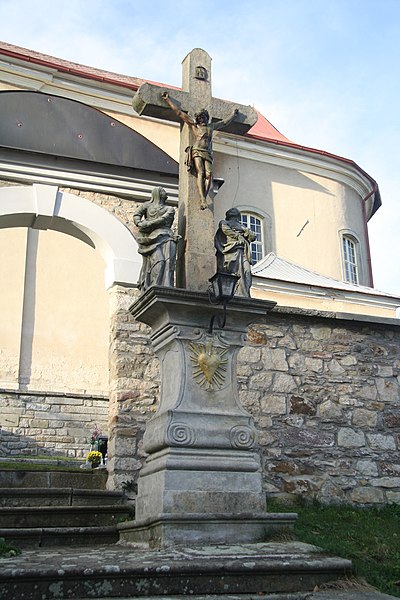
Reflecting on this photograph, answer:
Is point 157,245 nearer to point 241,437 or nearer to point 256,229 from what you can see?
point 241,437

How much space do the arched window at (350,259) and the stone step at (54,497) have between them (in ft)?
47.9

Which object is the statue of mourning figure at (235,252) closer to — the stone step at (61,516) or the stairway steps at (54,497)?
the stone step at (61,516)

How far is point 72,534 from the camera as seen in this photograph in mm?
5684

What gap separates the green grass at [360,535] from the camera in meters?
4.33

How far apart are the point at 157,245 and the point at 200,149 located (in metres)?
1.08

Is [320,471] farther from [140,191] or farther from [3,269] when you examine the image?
[3,269]

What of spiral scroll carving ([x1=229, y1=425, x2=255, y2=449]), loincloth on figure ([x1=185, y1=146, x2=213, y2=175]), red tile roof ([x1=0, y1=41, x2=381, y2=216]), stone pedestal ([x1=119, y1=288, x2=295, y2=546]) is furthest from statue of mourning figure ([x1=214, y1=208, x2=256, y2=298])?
red tile roof ([x1=0, y1=41, x2=381, y2=216])

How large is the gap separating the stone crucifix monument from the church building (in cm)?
148

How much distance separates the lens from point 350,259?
67.6 feet

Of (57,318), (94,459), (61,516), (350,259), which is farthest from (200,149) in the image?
(350,259)

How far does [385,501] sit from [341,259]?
511 inches

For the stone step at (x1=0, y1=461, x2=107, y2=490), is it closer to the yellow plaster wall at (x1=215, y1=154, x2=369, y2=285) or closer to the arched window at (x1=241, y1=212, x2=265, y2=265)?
the yellow plaster wall at (x1=215, y1=154, x2=369, y2=285)

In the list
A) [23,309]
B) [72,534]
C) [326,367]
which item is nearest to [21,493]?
[72,534]

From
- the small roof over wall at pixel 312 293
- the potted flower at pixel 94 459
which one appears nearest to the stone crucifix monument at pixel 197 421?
the potted flower at pixel 94 459
